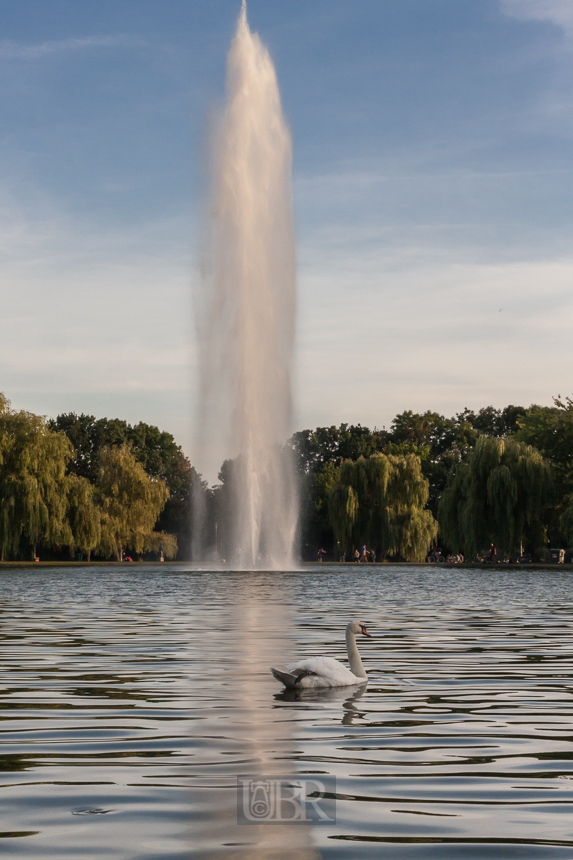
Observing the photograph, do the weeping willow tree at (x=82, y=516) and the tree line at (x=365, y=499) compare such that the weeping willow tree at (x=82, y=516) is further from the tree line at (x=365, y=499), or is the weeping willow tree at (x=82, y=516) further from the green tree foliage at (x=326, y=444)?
the green tree foliage at (x=326, y=444)

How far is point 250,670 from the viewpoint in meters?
13.4

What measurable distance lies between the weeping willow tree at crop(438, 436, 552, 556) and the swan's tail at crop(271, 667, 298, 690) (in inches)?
1890

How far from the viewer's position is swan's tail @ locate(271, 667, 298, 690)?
36.2ft

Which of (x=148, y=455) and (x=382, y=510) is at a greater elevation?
(x=148, y=455)

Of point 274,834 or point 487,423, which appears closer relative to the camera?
point 274,834

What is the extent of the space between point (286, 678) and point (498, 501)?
48431mm

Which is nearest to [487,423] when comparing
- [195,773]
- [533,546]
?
[533,546]

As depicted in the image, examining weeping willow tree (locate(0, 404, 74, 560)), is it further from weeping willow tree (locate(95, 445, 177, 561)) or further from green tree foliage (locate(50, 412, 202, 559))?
green tree foliage (locate(50, 412, 202, 559))

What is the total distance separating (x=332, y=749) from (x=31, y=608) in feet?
65.4

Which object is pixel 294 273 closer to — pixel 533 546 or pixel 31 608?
pixel 533 546

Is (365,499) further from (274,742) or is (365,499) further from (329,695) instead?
(274,742)

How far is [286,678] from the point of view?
11102mm

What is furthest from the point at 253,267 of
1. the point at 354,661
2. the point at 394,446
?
the point at 394,446

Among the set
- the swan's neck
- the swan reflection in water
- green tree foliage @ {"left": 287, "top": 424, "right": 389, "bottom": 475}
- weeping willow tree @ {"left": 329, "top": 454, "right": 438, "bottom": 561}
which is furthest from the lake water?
green tree foliage @ {"left": 287, "top": 424, "right": 389, "bottom": 475}
